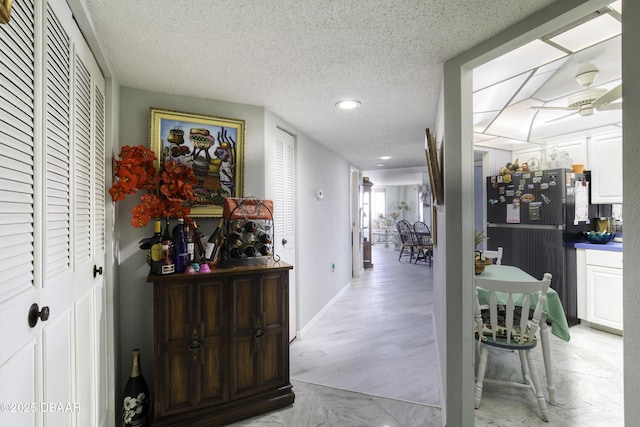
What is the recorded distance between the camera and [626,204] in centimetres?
97

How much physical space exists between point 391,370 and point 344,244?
2.64 m

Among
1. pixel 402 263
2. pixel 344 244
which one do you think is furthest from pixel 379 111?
pixel 402 263

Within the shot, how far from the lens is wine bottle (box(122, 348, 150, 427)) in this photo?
1.71 m

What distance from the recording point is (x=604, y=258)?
2.99m

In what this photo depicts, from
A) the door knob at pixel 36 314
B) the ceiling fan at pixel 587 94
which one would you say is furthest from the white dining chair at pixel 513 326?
the door knob at pixel 36 314

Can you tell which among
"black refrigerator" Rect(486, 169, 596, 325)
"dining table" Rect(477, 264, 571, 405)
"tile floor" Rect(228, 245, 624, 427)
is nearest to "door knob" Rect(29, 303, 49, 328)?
"tile floor" Rect(228, 245, 624, 427)

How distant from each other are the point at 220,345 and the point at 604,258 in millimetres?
3726

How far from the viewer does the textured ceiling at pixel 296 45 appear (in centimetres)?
120

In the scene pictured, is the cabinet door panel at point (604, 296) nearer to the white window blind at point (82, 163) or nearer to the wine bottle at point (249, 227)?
the wine bottle at point (249, 227)

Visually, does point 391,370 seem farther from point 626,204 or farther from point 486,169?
point 486,169

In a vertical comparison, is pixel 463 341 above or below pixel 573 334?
above

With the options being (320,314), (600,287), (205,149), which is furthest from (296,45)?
(600,287)

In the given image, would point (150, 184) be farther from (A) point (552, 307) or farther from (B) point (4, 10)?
(A) point (552, 307)

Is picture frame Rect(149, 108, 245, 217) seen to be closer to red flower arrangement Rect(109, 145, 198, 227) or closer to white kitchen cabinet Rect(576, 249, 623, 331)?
red flower arrangement Rect(109, 145, 198, 227)
